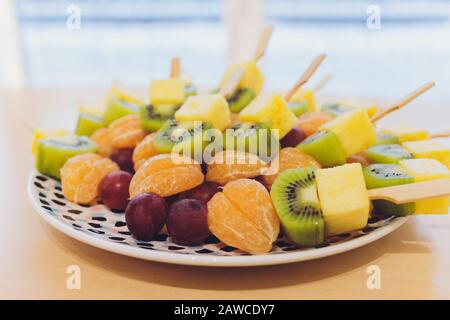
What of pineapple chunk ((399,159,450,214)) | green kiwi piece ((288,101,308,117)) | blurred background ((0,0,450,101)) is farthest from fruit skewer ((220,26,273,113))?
blurred background ((0,0,450,101))

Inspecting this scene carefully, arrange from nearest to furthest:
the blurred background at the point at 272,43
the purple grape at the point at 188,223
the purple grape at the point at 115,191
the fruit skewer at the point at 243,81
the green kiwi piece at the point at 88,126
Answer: the purple grape at the point at 188,223, the purple grape at the point at 115,191, the fruit skewer at the point at 243,81, the green kiwi piece at the point at 88,126, the blurred background at the point at 272,43

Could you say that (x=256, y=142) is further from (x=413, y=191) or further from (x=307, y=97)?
(x=307, y=97)

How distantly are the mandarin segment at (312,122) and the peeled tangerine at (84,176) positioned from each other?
52 cm

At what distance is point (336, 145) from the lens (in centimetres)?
136

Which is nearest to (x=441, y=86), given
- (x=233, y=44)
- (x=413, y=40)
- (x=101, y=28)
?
(x=413, y=40)

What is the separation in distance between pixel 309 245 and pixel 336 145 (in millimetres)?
330

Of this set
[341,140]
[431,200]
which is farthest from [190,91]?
[431,200]

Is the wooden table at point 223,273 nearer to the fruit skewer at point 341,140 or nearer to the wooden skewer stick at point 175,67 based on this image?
the fruit skewer at point 341,140

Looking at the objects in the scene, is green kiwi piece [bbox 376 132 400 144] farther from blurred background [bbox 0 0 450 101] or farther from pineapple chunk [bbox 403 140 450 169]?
blurred background [bbox 0 0 450 101]

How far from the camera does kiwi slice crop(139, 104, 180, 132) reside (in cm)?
156

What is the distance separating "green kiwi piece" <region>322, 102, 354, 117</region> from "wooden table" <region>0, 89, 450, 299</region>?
437 mm

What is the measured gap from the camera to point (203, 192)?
127 centimetres

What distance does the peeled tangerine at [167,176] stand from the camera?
125 centimetres

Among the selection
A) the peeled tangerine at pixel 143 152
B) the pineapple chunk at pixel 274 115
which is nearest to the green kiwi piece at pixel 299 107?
the pineapple chunk at pixel 274 115
